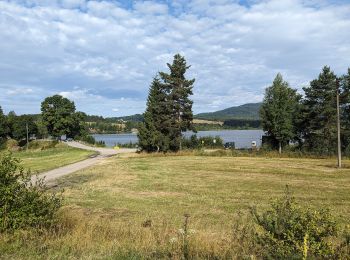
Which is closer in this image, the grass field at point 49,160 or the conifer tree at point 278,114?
the grass field at point 49,160

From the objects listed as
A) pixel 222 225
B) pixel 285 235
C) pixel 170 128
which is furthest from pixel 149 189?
Result: pixel 170 128

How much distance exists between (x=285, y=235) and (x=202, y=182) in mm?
17508

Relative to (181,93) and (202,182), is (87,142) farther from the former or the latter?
(202,182)

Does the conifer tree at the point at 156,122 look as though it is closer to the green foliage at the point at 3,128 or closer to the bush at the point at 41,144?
the bush at the point at 41,144

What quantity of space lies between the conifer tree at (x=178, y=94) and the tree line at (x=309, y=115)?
12575 millimetres

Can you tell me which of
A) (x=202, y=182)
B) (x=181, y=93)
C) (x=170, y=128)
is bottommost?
(x=202, y=182)

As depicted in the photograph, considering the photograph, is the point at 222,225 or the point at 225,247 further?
the point at 222,225

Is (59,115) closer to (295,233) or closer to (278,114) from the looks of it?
(278,114)

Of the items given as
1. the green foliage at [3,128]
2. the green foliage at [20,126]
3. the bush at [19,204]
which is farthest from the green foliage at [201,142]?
the green foliage at [3,128]

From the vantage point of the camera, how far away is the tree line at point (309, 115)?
52656mm

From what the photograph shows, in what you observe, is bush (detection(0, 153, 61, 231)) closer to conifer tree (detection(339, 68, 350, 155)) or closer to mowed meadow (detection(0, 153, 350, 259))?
mowed meadow (detection(0, 153, 350, 259))

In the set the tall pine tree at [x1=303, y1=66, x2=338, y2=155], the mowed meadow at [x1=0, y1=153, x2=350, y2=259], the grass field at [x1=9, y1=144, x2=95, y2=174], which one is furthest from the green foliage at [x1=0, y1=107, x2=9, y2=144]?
the mowed meadow at [x1=0, y1=153, x2=350, y2=259]

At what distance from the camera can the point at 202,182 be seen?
23125mm

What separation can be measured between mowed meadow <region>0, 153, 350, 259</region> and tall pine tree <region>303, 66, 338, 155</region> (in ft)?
64.7
